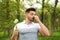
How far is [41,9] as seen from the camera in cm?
834

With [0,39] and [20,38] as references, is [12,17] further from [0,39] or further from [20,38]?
[20,38]

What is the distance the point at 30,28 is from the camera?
5.81 feet

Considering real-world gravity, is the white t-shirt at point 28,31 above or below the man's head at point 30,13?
below

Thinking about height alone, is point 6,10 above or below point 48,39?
above

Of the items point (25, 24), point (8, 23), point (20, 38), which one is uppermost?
point (25, 24)

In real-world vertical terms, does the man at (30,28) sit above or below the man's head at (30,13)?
below

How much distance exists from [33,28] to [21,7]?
548 cm

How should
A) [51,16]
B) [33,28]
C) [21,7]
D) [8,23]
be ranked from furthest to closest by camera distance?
[51,16] < [21,7] < [8,23] < [33,28]

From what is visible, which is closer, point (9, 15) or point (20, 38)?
point (20, 38)

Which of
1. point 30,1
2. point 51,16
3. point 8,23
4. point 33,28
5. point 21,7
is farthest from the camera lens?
point 51,16

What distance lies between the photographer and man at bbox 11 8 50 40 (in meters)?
1.77

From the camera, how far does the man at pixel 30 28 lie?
1.77m

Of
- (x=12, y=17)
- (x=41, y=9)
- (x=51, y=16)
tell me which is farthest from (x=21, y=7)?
(x=51, y=16)

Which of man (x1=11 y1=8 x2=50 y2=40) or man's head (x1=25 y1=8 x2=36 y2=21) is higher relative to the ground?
man's head (x1=25 y1=8 x2=36 y2=21)
